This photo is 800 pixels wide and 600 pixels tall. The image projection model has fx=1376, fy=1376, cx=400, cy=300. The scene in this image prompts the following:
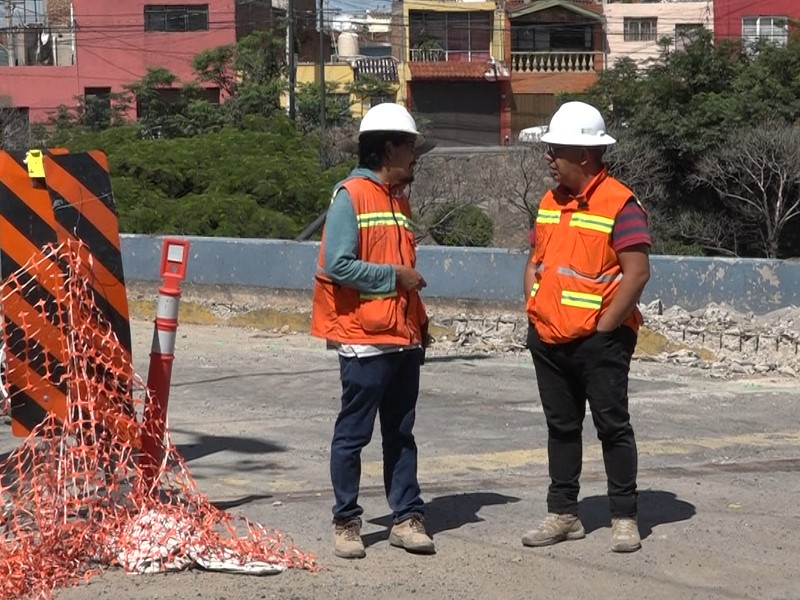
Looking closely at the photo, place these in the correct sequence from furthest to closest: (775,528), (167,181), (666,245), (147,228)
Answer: (666,245)
(167,181)
(147,228)
(775,528)

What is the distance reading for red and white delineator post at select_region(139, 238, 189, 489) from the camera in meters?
6.14

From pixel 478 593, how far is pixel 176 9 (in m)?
62.2

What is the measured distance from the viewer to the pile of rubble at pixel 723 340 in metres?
A: 11.6

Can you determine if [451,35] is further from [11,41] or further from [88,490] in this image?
[88,490]

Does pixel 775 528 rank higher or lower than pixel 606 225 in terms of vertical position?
lower

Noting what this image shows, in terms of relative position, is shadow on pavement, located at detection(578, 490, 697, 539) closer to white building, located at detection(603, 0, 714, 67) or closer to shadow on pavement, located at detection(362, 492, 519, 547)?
shadow on pavement, located at detection(362, 492, 519, 547)

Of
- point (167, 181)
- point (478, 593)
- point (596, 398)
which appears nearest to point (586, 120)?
point (596, 398)

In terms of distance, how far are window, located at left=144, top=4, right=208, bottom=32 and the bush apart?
3003 centimetres

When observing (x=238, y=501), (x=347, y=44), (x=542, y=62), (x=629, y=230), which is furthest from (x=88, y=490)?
(x=347, y=44)

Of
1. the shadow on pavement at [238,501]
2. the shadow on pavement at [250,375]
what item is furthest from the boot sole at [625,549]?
the shadow on pavement at [250,375]

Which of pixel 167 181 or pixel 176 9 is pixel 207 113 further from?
pixel 167 181

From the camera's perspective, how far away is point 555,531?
6.06 meters

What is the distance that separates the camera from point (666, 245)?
4144cm

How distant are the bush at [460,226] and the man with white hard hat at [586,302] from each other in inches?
1108
